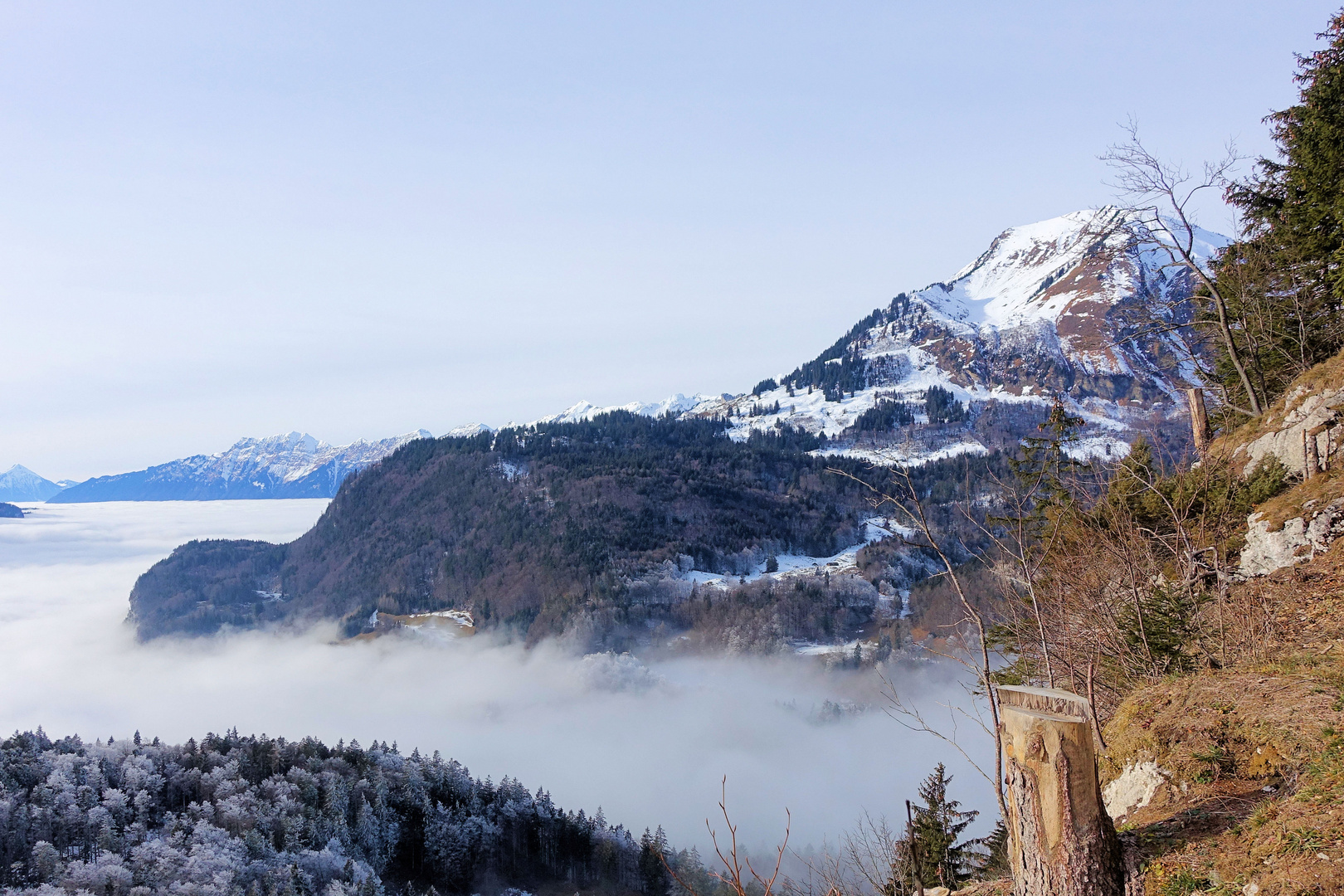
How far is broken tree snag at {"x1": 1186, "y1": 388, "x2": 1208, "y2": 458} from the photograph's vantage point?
51.5 ft

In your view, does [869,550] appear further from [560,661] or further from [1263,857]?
[1263,857]

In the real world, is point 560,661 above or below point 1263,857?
below

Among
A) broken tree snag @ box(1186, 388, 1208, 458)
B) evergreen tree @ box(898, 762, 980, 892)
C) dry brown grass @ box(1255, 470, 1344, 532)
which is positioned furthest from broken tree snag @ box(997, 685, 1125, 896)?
broken tree snag @ box(1186, 388, 1208, 458)

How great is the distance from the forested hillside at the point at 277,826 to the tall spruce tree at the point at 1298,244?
43797 millimetres

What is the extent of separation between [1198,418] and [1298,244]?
29.5 ft

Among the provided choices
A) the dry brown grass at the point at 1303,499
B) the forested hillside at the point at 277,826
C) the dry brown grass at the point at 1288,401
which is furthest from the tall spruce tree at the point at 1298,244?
the forested hillside at the point at 277,826

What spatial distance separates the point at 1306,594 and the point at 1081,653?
3.06 meters

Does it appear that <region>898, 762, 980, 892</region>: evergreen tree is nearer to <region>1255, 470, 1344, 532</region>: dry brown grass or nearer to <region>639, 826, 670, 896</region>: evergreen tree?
<region>1255, 470, 1344, 532</region>: dry brown grass

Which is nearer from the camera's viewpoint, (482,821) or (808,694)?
(482,821)

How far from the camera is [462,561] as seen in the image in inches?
7407

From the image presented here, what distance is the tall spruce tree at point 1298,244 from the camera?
62.2ft

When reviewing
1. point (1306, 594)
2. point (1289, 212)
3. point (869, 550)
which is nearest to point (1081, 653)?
point (1306, 594)

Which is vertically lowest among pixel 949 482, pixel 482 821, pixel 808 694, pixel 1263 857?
pixel 808 694

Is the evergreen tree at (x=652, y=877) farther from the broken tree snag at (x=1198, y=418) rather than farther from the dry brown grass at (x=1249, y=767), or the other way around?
the dry brown grass at (x=1249, y=767)
